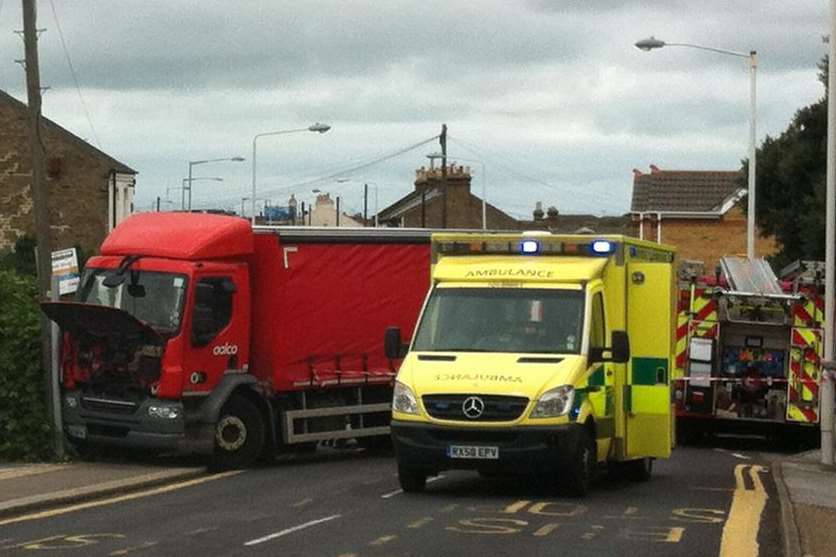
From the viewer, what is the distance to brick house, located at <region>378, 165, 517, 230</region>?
8988 cm

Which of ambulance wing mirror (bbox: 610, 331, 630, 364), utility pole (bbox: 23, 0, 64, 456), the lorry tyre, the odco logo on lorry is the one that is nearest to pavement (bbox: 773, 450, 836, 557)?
ambulance wing mirror (bbox: 610, 331, 630, 364)

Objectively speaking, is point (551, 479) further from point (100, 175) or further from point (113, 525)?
point (100, 175)

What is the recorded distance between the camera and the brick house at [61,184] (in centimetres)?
6122

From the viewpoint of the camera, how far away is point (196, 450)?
21922 mm

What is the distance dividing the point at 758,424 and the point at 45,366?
13052 mm

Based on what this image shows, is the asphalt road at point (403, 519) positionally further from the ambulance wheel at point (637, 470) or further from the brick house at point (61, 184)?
Answer: the brick house at point (61, 184)

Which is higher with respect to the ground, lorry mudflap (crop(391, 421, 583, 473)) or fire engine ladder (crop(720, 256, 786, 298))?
fire engine ladder (crop(720, 256, 786, 298))

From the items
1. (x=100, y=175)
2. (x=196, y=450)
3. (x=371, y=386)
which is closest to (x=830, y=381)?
(x=371, y=386)

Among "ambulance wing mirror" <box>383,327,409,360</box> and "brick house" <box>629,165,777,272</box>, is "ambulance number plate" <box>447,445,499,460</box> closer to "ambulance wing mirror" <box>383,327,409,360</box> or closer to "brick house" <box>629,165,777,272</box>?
"ambulance wing mirror" <box>383,327,409,360</box>

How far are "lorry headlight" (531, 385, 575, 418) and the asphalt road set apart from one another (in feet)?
3.20

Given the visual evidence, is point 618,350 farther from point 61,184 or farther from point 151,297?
point 61,184

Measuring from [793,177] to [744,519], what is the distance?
97.1 ft

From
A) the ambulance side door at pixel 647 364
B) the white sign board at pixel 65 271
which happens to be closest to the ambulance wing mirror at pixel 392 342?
the ambulance side door at pixel 647 364

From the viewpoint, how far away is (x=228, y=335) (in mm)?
22406
